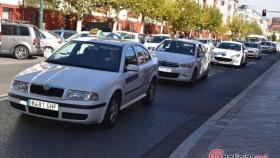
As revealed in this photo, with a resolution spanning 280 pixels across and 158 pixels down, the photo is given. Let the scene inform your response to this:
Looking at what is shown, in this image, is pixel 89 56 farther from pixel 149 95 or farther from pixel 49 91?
pixel 149 95

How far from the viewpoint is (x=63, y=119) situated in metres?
6.99

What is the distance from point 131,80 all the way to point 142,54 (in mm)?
1311

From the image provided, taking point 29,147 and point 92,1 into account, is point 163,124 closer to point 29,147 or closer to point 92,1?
point 29,147

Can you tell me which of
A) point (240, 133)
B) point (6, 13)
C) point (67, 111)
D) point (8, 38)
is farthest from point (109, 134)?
point (6, 13)

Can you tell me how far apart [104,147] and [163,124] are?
2.17m

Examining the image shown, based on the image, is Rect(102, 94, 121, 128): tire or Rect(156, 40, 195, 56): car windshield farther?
Rect(156, 40, 195, 56): car windshield

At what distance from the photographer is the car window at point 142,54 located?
9255 mm

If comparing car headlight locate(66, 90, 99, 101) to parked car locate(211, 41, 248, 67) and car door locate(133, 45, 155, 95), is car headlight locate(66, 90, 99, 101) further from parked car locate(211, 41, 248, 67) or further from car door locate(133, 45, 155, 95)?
parked car locate(211, 41, 248, 67)

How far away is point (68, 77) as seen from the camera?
284 inches

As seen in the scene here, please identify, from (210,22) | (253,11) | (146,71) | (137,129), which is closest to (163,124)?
(137,129)

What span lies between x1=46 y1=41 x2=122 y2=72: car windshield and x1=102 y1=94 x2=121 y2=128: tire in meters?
0.53

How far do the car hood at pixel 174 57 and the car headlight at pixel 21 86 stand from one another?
7809 mm

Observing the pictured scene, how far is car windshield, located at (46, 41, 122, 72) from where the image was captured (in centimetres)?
801

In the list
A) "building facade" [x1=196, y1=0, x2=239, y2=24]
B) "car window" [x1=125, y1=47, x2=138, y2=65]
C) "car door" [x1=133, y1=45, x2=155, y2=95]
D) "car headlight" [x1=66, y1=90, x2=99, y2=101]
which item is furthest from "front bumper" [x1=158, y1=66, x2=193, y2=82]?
"building facade" [x1=196, y1=0, x2=239, y2=24]
